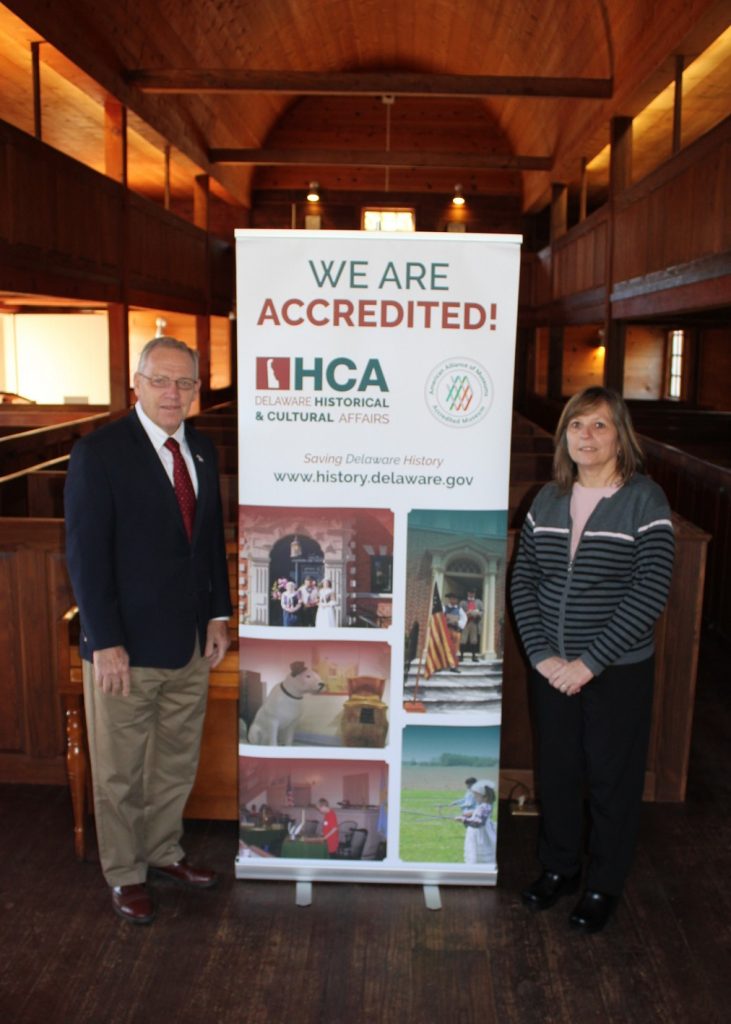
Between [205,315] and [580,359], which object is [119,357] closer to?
[205,315]

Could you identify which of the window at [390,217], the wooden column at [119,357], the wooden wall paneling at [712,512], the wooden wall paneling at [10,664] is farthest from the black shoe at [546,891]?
the window at [390,217]

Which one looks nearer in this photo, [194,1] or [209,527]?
[209,527]

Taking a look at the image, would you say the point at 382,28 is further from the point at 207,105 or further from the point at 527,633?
the point at 527,633

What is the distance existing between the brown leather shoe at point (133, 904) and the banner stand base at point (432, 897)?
864mm

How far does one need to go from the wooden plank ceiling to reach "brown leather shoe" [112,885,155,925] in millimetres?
5743

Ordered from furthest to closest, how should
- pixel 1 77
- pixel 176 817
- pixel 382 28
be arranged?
pixel 382 28 < pixel 1 77 < pixel 176 817

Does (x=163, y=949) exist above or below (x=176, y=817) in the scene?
below

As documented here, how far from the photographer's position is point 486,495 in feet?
9.74

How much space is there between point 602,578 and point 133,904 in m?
1.74

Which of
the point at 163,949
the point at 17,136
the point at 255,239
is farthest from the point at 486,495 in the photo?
the point at 17,136

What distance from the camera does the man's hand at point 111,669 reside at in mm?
2764

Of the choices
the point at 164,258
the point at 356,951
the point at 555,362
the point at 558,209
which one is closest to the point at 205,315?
the point at 164,258

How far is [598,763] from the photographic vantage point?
9.49 feet

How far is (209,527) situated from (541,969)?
64.0 inches
